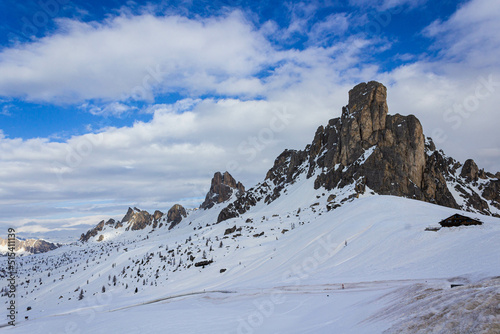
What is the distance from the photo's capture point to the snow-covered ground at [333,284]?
7.35m

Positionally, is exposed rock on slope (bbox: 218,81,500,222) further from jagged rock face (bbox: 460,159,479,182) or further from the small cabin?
the small cabin

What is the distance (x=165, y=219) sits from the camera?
19488 centimetres

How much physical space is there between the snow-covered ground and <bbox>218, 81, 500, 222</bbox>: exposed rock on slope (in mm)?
37193

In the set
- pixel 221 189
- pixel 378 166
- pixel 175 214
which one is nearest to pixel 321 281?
pixel 378 166

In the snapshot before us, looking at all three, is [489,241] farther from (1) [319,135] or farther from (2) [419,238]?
(1) [319,135]

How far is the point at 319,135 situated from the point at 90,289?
83.4 m

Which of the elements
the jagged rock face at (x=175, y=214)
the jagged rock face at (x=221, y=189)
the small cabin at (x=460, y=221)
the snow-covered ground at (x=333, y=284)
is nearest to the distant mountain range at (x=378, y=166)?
the snow-covered ground at (x=333, y=284)

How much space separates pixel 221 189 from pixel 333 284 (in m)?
154

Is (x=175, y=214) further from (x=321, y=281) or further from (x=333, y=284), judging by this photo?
(x=333, y=284)

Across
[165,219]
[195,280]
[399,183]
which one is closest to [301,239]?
[195,280]

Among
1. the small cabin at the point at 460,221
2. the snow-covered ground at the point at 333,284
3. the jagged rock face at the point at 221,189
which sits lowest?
the snow-covered ground at the point at 333,284

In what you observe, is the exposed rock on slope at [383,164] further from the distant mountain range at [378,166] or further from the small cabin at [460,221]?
the small cabin at [460,221]

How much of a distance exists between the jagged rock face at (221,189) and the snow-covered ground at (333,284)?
127m

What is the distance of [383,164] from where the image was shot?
6831 cm
